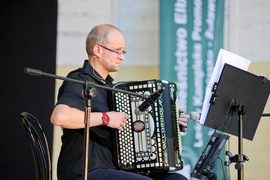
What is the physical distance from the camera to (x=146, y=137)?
7.15ft

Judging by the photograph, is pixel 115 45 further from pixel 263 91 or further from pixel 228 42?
pixel 228 42

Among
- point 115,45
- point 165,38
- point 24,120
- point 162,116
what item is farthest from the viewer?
point 165,38

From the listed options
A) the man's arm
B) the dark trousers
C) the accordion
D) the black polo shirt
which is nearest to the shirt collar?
the black polo shirt

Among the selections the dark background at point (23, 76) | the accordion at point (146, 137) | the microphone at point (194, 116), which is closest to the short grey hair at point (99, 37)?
the accordion at point (146, 137)

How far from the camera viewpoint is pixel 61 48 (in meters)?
4.18

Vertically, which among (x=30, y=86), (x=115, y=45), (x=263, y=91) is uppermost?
(x=115, y=45)

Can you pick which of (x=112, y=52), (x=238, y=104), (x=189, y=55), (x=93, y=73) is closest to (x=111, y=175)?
(x=93, y=73)

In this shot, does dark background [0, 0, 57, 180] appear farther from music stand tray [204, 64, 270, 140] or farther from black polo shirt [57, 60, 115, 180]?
music stand tray [204, 64, 270, 140]

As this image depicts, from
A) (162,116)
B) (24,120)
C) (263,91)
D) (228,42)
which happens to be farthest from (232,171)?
(24,120)

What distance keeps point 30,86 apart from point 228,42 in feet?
7.22

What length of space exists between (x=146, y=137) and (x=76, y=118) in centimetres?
42

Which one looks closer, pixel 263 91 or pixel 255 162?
pixel 263 91

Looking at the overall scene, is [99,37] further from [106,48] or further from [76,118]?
[76,118]

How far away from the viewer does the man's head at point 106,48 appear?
7.82 ft
